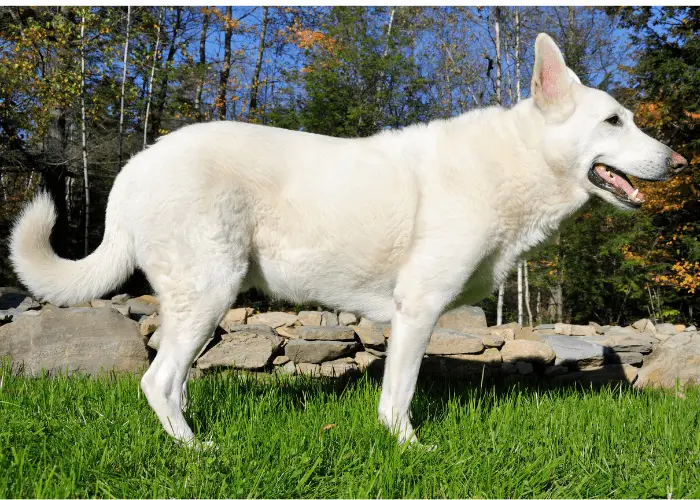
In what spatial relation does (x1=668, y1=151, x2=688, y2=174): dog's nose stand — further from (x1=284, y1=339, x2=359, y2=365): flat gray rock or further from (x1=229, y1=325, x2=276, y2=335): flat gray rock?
(x1=229, y1=325, x2=276, y2=335): flat gray rock

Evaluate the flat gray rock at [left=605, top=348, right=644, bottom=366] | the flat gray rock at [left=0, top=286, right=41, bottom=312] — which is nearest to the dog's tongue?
the flat gray rock at [left=605, top=348, right=644, bottom=366]

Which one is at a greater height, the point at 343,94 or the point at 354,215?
the point at 343,94

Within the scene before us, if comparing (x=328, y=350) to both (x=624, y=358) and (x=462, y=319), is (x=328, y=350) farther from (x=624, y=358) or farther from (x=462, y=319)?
(x=624, y=358)

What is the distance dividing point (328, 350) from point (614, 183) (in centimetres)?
315

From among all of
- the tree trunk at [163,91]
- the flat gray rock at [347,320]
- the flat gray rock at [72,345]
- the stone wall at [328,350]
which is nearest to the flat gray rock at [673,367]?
the stone wall at [328,350]

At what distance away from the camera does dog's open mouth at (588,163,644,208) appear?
2990 millimetres

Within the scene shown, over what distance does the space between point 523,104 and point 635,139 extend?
638mm

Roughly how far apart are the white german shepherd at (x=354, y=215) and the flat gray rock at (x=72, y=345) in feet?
6.57

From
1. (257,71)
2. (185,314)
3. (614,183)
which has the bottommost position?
(185,314)

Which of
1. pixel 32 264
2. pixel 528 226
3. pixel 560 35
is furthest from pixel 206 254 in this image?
pixel 560 35

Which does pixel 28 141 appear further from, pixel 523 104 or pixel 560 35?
pixel 560 35

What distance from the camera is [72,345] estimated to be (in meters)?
4.68

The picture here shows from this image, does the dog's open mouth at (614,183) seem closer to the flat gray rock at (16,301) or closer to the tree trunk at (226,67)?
the flat gray rock at (16,301)

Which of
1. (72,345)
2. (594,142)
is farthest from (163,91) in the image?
(594,142)
